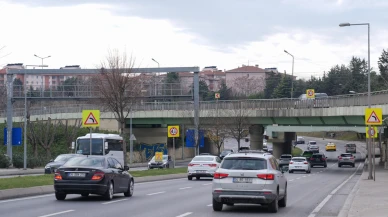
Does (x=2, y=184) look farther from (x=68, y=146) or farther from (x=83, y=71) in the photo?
(x=68, y=146)

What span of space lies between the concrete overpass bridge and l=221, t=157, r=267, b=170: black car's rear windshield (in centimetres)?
3254

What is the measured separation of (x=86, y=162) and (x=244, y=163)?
599cm

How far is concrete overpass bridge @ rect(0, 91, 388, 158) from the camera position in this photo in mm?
54781

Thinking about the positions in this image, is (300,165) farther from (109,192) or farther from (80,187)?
(80,187)

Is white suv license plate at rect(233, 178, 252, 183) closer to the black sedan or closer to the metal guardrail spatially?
the black sedan

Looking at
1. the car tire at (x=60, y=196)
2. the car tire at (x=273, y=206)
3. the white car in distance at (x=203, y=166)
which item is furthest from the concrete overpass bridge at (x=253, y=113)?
the car tire at (x=273, y=206)

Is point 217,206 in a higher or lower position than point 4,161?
higher

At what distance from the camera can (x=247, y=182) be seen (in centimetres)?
1748

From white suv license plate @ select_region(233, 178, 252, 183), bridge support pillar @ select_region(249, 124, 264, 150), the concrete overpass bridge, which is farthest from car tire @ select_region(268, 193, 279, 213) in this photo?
bridge support pillar @ select_region(249, 124, 264, 150)

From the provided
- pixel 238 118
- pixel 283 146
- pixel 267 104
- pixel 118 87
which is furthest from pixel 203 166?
pixel 283 146

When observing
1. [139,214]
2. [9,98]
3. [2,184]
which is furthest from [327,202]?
[9,98]

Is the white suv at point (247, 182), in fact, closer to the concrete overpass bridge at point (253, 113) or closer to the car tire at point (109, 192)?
the car tire at point (109, 192)

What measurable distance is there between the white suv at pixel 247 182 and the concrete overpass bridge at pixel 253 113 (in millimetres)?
32532

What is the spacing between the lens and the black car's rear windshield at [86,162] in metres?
21.3
